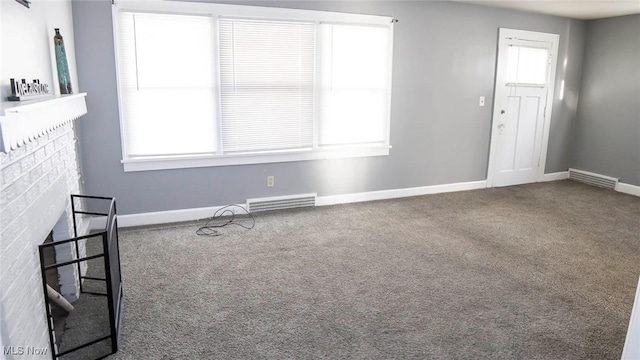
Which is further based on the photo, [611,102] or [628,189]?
[611,102]

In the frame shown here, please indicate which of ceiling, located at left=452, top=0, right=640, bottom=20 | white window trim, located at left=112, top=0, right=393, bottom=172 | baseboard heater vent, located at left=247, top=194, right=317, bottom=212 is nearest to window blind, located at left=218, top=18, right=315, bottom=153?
white window trim, located at left=112, top=0, right=393, bottom=172

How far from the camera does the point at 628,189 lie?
5453mm

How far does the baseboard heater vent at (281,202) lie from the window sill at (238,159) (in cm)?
41

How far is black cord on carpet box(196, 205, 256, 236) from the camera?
382 cm

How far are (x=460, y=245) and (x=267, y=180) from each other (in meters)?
2.03

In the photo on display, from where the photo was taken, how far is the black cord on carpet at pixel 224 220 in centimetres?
382

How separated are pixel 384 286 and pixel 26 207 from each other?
6.87ft

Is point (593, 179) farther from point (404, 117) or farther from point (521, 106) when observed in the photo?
point (404, 117)

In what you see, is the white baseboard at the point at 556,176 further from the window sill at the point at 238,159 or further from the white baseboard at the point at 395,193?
the window sill at the point at 238,159

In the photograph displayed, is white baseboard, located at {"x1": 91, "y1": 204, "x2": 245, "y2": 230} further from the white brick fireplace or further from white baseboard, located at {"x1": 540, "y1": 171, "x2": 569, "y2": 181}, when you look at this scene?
white baseboard, located at {"x1": 540, "y1": 171, "x2": 569, "y2": 181}

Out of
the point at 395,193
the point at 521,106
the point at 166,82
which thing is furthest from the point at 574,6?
the point at 166,82

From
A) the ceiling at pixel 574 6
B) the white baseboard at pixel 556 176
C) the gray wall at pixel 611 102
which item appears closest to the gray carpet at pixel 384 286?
the gray wall at pixel 611 102

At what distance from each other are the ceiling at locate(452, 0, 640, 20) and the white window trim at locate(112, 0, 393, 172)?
1.54 m

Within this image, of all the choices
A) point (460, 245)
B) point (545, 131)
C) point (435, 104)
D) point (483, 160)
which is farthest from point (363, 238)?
point (545, 131)
